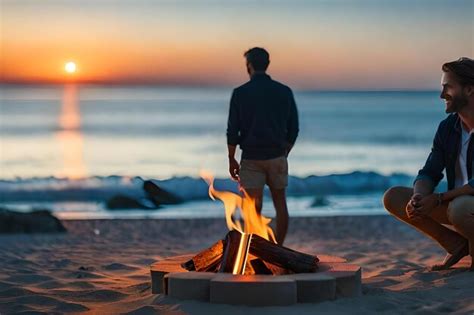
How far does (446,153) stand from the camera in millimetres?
6766

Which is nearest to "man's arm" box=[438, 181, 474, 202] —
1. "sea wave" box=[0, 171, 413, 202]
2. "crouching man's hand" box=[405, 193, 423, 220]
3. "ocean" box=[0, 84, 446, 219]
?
"crouching man's hand" box=[405, 193, 423, 220]

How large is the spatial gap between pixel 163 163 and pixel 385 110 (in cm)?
3304

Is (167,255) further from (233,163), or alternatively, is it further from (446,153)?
(446,153)

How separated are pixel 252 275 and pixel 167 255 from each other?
11.7ft

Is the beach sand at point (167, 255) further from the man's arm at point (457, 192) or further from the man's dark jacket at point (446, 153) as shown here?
the man's dark jacket at point (446, 153)

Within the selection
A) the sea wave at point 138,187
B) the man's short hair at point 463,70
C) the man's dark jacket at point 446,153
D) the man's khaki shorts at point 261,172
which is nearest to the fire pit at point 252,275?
the man's dark jacket at point 446,153

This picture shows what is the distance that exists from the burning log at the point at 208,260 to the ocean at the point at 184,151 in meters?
7.51

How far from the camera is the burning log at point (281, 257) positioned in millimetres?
6090

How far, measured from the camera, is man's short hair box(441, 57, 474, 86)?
660 cm

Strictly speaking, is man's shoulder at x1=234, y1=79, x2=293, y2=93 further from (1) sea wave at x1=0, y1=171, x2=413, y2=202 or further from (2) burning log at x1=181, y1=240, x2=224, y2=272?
(1) sea wave at x1=0, y1=171, x2=413, y2=202

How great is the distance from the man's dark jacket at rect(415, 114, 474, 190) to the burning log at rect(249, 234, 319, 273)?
1163 millimetres

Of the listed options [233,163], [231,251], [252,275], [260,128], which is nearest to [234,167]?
[233,163]

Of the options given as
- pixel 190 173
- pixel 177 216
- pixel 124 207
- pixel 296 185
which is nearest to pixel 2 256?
pixel 177 216

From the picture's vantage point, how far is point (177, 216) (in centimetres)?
1370
